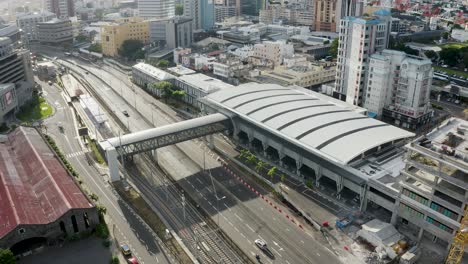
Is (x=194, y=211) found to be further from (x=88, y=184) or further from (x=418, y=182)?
(x=418, y=182)

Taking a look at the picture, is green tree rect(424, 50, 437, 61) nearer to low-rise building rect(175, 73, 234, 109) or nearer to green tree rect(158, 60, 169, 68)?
low-rise building rect(175, 73, 234, 109)

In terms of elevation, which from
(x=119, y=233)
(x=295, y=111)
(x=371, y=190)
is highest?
(x=295, y=111)

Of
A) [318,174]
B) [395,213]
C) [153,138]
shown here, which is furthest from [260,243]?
[153,138]

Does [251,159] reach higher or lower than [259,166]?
higher

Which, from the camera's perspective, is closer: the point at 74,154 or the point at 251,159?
the point at 251,159

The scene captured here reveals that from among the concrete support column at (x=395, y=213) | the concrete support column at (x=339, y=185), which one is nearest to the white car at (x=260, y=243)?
the concrete support column at (x=339, y=185)

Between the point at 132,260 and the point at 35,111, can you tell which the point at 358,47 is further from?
the point at 35,111

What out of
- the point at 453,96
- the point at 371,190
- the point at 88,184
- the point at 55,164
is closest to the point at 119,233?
the point at 88,184
